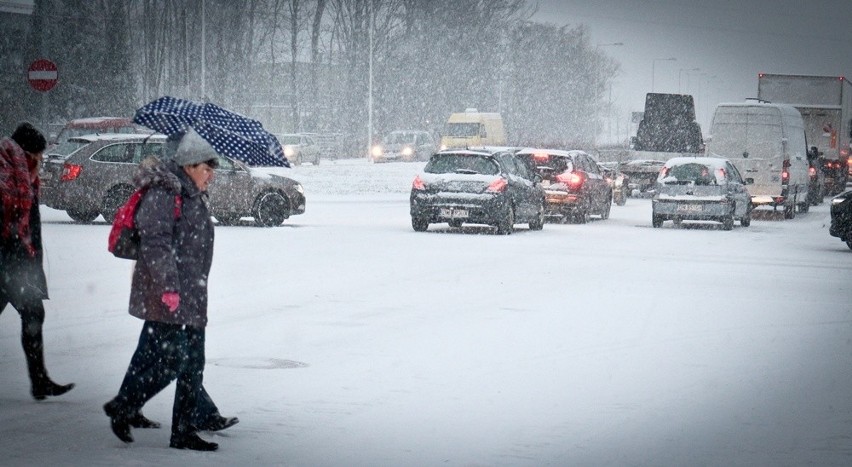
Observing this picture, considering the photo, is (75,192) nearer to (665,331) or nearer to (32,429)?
(665,331)

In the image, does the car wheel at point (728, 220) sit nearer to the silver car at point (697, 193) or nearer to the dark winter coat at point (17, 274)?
the silver car at point (697, 193)

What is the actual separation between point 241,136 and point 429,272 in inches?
371

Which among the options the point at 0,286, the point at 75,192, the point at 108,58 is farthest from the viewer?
the point at 108,58

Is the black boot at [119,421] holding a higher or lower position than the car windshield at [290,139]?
lower

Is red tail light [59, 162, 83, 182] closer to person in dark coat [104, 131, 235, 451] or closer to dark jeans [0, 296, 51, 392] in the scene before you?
dark jeans [0, 296, 51, 392]

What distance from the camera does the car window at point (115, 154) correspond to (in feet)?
78.7

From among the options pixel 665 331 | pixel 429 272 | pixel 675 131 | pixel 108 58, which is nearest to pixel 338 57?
pixel 108 58

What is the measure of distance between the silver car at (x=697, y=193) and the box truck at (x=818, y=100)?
1550 cm

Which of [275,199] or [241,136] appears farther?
[275,199]

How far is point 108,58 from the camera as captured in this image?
5803cm

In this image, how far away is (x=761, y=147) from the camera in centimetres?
3344

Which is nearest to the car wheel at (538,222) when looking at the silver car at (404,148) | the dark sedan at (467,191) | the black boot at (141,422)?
the dark sedan at (467,191)

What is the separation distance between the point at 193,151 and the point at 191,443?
146 cm

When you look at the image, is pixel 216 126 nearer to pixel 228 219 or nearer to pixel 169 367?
pixel 169 367
